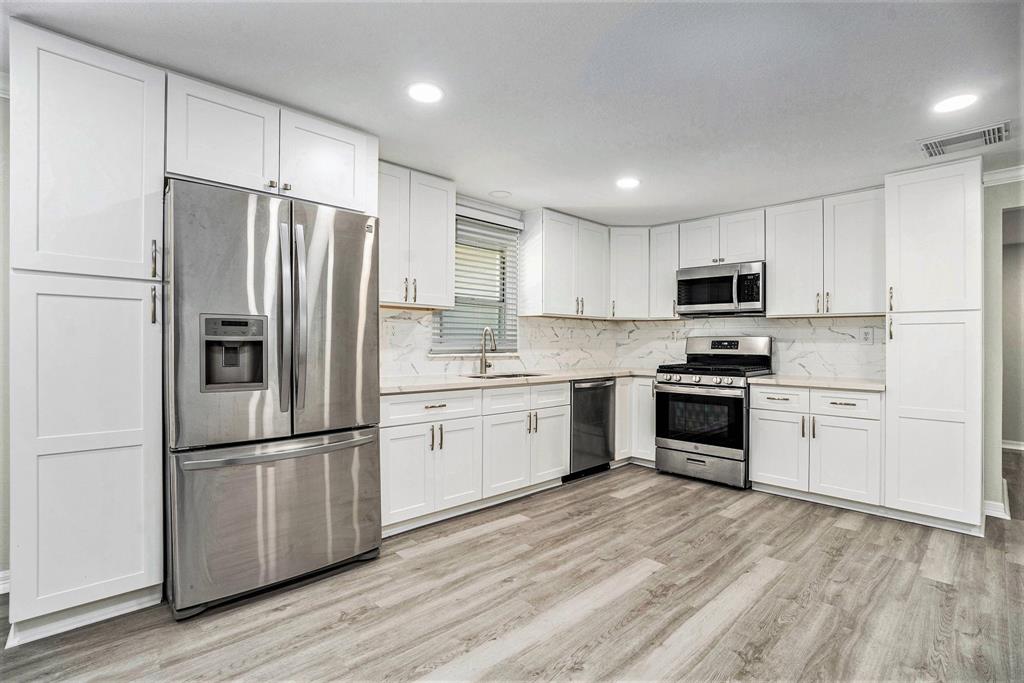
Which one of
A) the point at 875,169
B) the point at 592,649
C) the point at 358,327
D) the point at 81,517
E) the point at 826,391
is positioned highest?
the point at 875,169

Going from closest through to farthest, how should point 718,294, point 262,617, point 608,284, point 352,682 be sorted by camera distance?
point 352,682 < point 262,617 < point 718,294 < point 608,284

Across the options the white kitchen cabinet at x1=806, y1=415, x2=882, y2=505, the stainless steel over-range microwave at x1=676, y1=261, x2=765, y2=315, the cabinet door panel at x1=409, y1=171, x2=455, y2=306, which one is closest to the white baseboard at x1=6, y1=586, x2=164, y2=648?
the cabinet door panel at x1=409, y1=171, x2=455, y2=306

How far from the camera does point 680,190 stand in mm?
3959

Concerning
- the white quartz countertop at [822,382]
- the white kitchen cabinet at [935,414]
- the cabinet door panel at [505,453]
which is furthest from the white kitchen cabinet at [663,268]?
the cabinet door panel at [505,453]

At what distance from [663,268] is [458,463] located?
293cm

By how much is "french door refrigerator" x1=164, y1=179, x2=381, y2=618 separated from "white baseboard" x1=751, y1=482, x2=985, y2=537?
310cm

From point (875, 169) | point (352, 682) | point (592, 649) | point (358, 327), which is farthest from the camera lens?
point (875, 169)

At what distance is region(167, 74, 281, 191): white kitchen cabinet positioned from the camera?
227cm

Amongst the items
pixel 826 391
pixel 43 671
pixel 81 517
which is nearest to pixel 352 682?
pixel 43 671

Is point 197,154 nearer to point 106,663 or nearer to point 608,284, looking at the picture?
point 106,663

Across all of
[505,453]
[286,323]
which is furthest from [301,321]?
[505,453]

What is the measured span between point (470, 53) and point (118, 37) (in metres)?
1.42

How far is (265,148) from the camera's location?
2.51 meters

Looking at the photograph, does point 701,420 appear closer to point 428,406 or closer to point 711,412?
point 711,412
